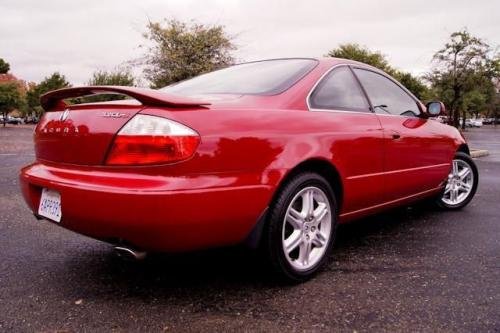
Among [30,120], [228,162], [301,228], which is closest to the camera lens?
[228,162]

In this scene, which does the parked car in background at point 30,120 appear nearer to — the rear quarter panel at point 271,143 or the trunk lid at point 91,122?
the trunk lid at point 91,122

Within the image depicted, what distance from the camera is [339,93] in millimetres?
3303

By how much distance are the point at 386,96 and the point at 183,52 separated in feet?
73.3

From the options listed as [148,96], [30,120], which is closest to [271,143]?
[148,96]

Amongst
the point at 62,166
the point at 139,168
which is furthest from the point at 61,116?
the point at 139,168

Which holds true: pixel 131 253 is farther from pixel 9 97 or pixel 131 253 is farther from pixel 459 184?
pixel 9 97

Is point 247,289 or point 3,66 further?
point 3,66

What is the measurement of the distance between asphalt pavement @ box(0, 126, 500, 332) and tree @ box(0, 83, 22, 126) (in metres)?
63.1

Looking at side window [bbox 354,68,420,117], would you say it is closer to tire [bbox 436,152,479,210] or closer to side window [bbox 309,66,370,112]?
side window [bbox 309,66,370,112]

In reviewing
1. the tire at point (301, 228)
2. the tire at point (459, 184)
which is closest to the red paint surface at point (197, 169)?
the tire at point (301, 228)

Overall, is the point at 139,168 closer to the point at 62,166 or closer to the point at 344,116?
the point at 62,166

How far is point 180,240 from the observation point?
2273 millimetres

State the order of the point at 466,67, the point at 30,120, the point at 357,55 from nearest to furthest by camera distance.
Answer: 1. the point at 466,67
2. the point at 357,55
3. the point at 30,120

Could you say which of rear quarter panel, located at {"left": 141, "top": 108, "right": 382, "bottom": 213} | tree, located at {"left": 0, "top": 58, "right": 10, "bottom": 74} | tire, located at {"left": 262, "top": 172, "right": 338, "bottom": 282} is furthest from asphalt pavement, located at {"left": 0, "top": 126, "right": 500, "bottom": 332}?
tree, located at {"left": 0, "top": 58, "right": 10, "bottom": 74}
